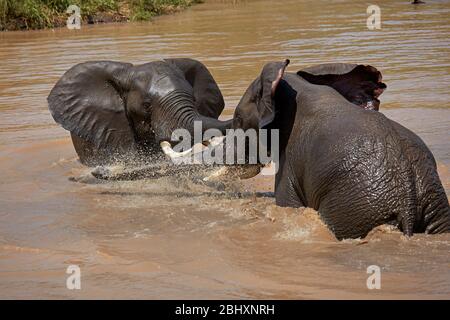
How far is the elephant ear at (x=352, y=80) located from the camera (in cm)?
637

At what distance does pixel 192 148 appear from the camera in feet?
24.6

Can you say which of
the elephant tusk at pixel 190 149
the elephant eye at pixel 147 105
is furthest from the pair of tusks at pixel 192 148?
the elephant eye at pixel 147 105

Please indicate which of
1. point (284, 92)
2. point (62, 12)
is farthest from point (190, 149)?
point (62, 12)

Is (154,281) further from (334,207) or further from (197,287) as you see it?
(334,207)

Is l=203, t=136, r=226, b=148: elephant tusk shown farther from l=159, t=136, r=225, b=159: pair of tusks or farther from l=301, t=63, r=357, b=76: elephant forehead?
l=301, t=63, r=357, b=76: elephant forehead

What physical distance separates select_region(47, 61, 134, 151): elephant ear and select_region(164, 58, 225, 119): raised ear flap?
534mm

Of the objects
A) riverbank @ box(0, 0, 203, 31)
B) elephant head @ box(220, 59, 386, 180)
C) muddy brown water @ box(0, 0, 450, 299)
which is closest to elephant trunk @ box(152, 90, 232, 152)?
muddy brown water @ box(0, 0, 450, 299)

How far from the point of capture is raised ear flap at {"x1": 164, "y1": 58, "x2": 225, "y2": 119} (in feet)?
28.1

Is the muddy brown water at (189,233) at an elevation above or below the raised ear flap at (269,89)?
below

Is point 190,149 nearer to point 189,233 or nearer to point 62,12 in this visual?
point 189,233

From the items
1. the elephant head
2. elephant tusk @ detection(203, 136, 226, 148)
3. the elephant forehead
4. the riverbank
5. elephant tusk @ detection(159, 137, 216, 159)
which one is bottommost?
the riverbank

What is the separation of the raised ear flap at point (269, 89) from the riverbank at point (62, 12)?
69.1ft

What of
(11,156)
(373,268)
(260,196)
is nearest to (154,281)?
(373,268)

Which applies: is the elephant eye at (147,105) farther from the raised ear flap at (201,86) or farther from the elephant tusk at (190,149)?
the raised ear flap at (201,86)
